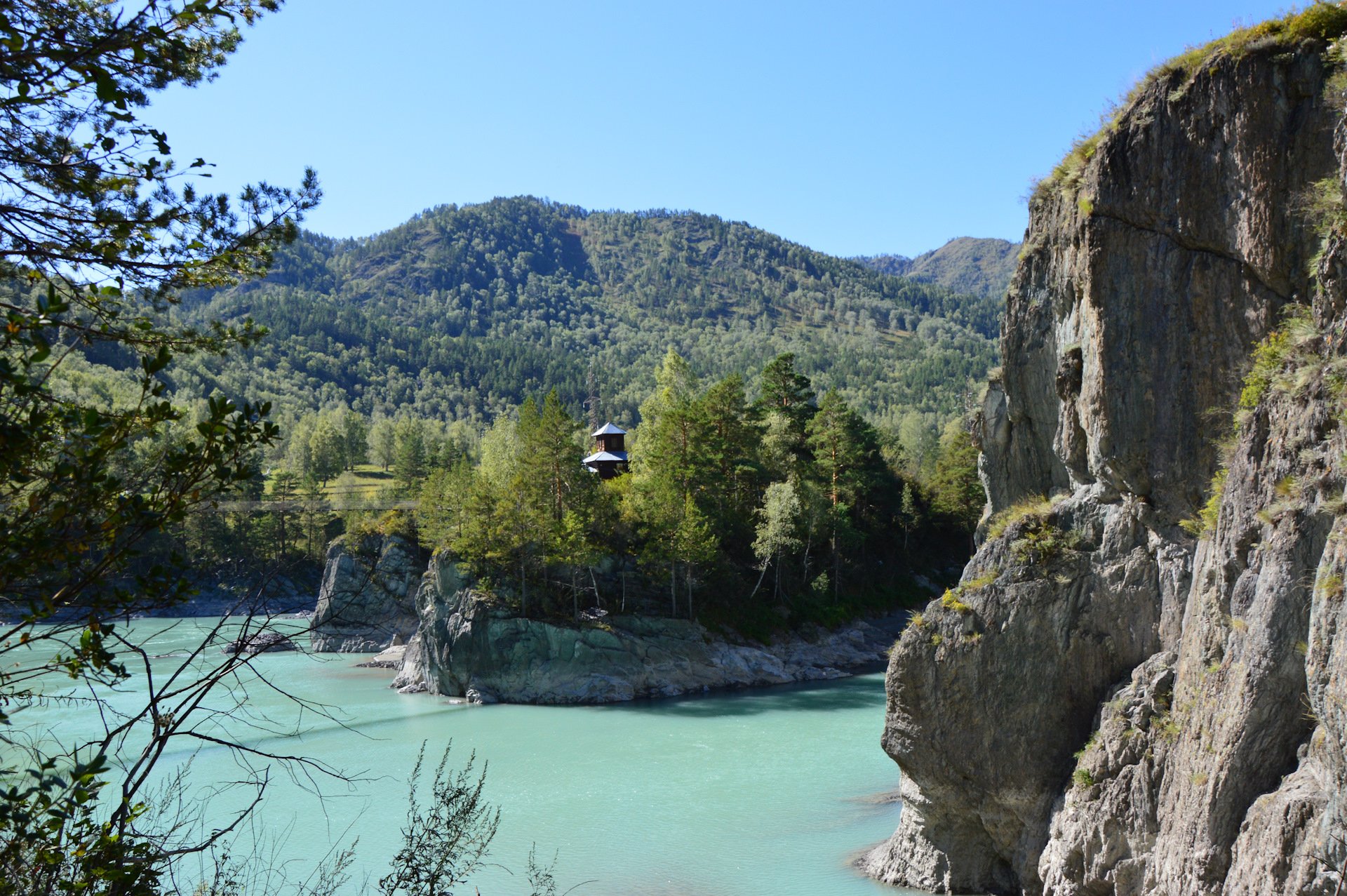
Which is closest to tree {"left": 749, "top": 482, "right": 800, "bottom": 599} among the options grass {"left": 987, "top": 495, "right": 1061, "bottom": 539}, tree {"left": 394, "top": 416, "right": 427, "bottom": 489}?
grass {"left": 987, "top": 495, "right": 1061, "bottom": 539}

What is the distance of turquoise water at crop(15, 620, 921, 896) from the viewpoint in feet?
59.8

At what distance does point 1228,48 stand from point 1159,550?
635 centimetres

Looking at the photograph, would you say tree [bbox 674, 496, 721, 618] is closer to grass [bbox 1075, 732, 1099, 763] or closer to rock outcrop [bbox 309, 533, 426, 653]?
rock outcrop [bbox 309, 533, 426, 653]

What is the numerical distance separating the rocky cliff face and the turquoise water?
3.88 meters

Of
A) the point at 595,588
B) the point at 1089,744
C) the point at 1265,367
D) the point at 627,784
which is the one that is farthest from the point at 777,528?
the point at 1265,367

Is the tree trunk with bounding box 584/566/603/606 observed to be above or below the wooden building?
below

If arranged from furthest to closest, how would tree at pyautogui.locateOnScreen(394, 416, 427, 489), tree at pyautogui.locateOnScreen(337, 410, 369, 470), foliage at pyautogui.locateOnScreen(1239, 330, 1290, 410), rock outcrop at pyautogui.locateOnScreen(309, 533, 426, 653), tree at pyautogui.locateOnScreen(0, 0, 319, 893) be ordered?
tree at pyautogui.locateOnScreen(337, 410, 369, 470) < tree at pyautogui.locateOnScreen(394, 416, 427, 489) < rock outcrop at pyautogui.locateOnScreen(309, 533, 426, 653) < foliage at pyautogui.locateOnScreen(1239, 330, 1290, 410) < tree at pyautogui.locateOnScreen(0, 0, 319, 893)

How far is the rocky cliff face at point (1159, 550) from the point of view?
920 cm

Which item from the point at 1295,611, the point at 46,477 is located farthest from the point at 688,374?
the point at 46,477

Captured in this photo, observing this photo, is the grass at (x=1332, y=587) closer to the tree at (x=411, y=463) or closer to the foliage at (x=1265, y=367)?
the foliage at (x=1265, y=367)

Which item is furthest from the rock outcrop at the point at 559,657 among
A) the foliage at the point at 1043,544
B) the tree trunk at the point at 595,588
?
the foliage at the point at 1043,544

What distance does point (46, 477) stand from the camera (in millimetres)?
3709

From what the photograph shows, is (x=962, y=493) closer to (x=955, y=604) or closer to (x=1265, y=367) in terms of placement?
(x=955, y=604)

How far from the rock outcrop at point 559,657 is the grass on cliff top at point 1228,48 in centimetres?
2809
